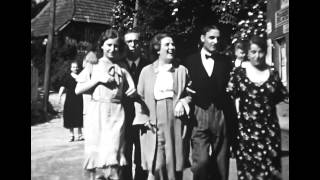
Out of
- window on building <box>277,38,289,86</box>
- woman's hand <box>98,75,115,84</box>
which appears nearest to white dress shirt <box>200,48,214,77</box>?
window on building <box>277,38,289,86</box>

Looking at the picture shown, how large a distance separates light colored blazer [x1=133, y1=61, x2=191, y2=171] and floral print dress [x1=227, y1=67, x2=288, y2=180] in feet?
1.59

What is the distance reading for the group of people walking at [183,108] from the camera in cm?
377

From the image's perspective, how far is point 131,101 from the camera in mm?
3869

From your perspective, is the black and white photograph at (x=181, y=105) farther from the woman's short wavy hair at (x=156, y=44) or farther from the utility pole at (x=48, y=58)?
the utility pole at (x=48, y=58)

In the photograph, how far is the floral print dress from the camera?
377 centimetres

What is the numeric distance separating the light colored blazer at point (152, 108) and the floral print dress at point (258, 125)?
484 mm

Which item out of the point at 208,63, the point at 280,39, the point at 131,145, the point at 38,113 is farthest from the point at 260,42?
the point at 38,113

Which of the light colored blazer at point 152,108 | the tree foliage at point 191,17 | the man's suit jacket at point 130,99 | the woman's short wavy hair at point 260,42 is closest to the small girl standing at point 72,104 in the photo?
the man's suit jacket at point 130,99

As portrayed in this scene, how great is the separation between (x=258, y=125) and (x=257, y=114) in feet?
0.37

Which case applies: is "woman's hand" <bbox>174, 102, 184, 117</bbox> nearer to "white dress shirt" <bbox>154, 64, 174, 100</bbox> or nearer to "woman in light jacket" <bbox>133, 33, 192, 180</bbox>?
"woman in light jacket" <bbox>133, 33, 192, 180</bbox>

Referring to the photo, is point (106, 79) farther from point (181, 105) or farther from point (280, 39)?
point (280, 39)

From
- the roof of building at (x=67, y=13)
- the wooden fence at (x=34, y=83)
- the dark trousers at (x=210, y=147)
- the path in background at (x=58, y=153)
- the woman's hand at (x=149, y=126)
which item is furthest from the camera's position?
the roof of building at (x=67, y=13)

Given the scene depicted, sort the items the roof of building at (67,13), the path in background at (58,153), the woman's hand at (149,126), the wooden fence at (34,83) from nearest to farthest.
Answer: the woman's hand at (149,126) < the path in background at (58,153) < the wooden fence at (34,83) < the roof of building at (67,13)
